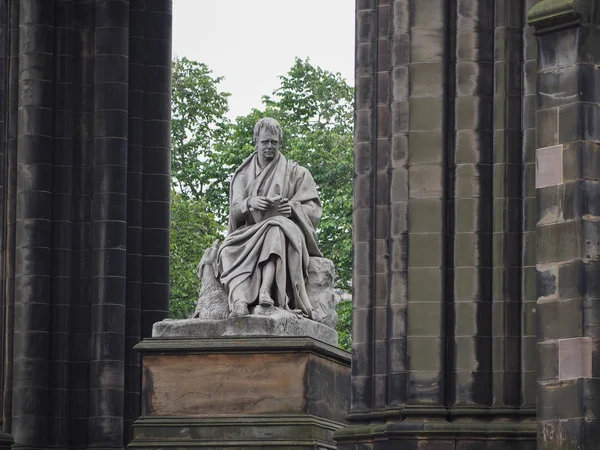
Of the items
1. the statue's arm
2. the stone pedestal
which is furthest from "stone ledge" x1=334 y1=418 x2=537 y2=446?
the statue's arm

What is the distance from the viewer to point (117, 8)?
3597 centimetres

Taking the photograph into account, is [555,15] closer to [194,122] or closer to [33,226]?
[33,226]

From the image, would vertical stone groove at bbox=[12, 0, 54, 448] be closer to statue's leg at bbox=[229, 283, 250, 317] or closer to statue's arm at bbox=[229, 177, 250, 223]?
statue's arm at bbox=[229, 177, 250, 223]

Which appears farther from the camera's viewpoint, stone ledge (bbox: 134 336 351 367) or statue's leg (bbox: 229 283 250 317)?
statue's leg (bbox: 229 283 250 317)

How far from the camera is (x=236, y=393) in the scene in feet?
98.7

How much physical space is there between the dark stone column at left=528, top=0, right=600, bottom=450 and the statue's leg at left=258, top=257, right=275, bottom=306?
6400 mm

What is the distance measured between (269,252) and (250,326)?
1087 mm

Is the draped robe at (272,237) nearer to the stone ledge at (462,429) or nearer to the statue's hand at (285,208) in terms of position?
the statue's hand at (285,208)

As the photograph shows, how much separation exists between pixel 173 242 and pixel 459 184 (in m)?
26.2

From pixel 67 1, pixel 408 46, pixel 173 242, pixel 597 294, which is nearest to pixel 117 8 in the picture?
pixel 67 1

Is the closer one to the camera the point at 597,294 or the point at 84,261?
the point at 597,294

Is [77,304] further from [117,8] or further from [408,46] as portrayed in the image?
[408,46]

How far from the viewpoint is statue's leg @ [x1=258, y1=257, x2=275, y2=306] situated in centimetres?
3050

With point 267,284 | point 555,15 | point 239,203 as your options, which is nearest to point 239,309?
point 267,284
